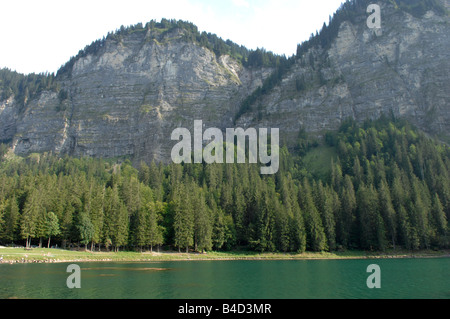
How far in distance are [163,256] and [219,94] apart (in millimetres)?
137988

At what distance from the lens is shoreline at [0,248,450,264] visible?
1960 inches

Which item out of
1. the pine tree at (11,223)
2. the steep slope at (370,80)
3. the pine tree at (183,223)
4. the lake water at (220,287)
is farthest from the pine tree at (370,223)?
the steep slope at (370,80)

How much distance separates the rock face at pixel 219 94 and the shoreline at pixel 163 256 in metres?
96.1

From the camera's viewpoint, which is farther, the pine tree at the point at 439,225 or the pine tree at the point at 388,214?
the pine tree at the point at 388,214

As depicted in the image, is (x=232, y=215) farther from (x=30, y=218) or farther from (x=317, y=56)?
(x=317, y=56)

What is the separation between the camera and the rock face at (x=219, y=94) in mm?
161500

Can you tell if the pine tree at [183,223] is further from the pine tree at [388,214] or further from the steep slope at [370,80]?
the steep slope at [370,80]

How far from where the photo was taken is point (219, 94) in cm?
18988

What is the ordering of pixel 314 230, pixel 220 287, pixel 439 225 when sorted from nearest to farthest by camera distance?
pixel 220 287 < pixel 314 230 < pixel 439 225

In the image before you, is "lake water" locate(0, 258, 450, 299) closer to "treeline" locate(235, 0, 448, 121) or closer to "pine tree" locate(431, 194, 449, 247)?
"pine tree" locate(431, 194, 449, 247)

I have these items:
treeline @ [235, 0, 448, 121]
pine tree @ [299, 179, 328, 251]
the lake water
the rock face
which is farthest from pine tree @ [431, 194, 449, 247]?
treeline @ [235, 0, 448, 121]

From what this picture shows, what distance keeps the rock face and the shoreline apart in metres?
96.1

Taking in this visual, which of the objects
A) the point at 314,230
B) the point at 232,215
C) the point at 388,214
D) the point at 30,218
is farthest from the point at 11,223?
the point at 388,214

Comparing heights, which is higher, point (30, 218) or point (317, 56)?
point (317, 56)
